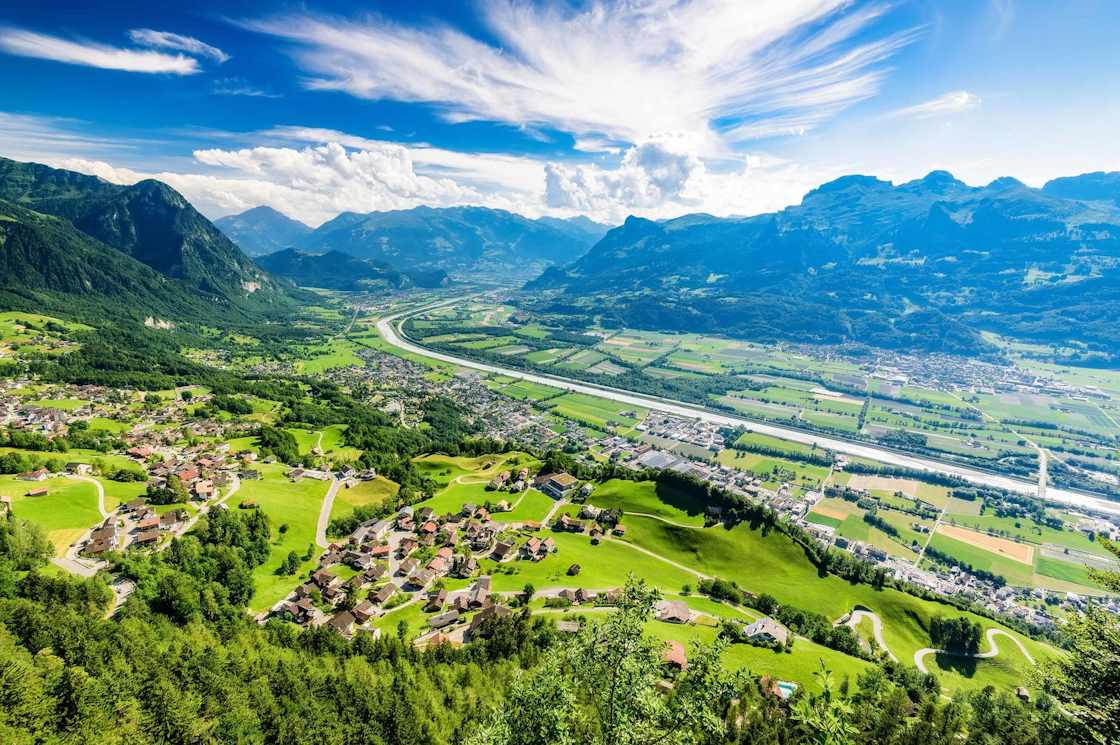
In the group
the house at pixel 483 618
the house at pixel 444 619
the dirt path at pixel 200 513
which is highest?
the house at pixel 483 618

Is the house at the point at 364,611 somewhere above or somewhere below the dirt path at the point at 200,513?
below

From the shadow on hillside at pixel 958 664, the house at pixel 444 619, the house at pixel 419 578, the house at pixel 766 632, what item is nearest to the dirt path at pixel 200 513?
the house at pixel 419 578

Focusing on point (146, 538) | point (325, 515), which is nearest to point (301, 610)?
point (146, 538)

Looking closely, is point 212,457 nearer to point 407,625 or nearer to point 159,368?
point 407,625

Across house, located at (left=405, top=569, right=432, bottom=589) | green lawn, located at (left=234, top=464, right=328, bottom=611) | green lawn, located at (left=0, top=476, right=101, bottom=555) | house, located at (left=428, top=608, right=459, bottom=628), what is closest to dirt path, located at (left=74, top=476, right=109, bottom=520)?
green lawn, located at (left=0, top=476, right=101, bottom=555)

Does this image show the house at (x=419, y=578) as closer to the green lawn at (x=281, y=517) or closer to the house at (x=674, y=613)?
the green lawn at (x=281, y=517)

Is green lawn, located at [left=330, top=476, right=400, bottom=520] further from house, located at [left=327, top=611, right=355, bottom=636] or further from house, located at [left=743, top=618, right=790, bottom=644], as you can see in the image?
house, located at [left=743, top=618, right=790, bottom=644]

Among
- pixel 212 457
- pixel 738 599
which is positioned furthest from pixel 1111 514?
pixel 212 457
